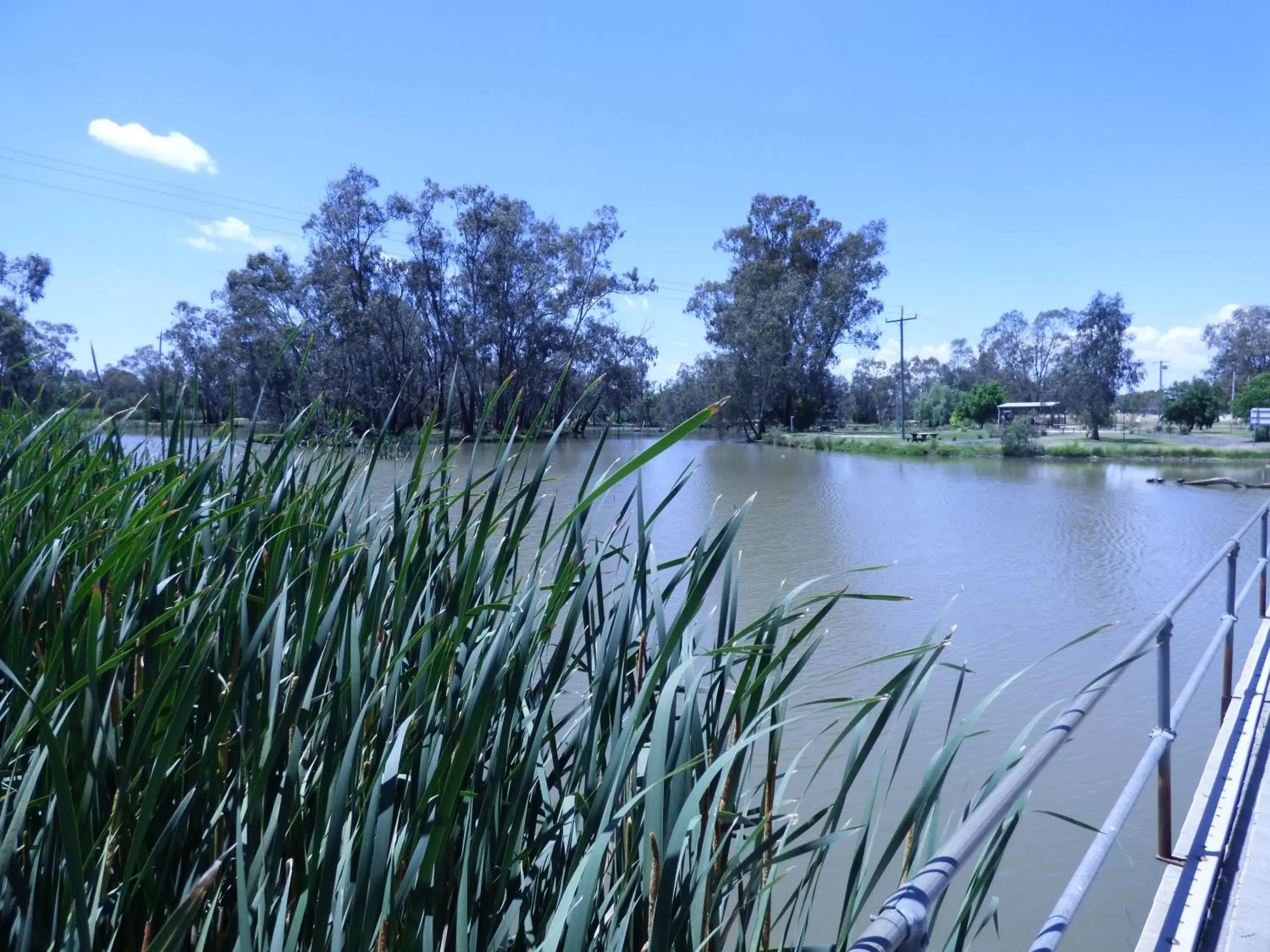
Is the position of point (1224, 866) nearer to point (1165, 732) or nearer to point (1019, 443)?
point (1165, 732)

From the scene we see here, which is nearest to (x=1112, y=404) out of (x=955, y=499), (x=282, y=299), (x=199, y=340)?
(x=955, y=499)

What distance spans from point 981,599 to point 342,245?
3061cm

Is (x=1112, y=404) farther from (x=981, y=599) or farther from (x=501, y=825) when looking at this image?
(x=501, y=825)

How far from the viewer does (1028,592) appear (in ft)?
29.5

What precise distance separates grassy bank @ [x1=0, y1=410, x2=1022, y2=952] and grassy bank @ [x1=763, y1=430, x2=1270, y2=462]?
28.1 meters

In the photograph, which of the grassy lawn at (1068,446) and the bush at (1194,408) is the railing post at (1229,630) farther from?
the bush at (1194,408)

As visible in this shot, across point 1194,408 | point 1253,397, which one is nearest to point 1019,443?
point 1194,408

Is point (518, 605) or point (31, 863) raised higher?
point (518, 605)

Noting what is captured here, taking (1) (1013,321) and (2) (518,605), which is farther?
(1) (1013,321)

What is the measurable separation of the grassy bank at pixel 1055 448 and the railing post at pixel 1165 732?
87.9 feet

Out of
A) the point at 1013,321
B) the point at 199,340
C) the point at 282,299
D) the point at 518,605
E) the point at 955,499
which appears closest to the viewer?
the point at 518,605

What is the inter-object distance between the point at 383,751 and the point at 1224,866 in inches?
A: 76.5

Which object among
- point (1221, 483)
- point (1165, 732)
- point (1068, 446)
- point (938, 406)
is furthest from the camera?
point (938, 406)

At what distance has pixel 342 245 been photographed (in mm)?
34031
